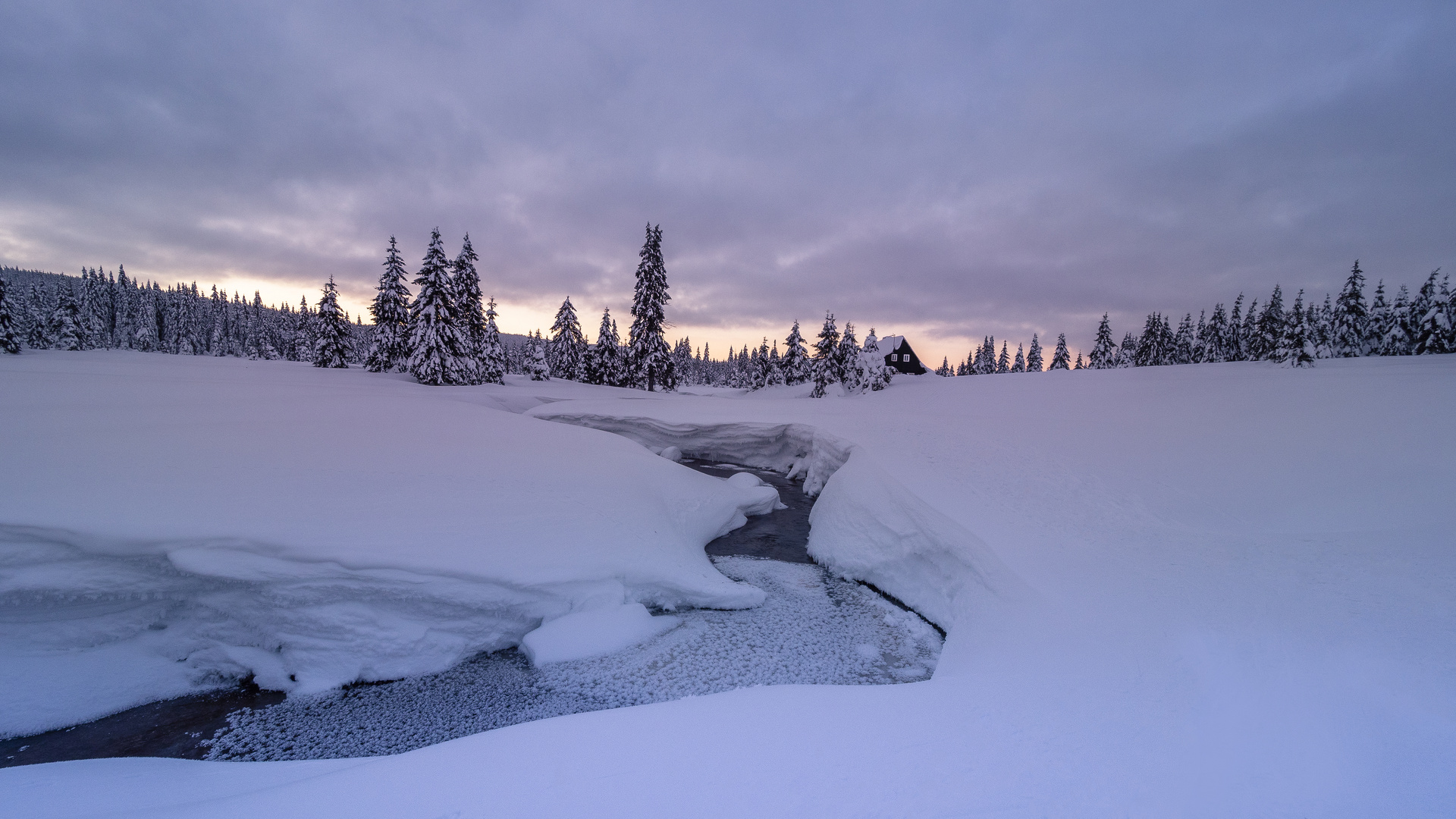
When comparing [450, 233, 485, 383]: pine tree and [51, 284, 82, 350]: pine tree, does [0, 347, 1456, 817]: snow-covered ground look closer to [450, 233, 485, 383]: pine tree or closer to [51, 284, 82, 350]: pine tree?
[450, 233, 485, 383]: pine tree

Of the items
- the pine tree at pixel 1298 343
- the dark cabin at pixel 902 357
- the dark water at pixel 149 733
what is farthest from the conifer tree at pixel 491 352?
the pine tree at pixel 1298 343

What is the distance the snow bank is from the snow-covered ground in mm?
55

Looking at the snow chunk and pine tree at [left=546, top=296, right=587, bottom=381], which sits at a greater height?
pine tree at [left=546, top=296, right=587, bottom=381]

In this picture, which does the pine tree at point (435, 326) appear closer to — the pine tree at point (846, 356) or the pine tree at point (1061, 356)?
the pine tree at point (846, 356)

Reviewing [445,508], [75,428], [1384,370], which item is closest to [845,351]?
[1384,370]

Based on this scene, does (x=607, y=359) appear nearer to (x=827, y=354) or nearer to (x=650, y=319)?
(x=650, y=319)

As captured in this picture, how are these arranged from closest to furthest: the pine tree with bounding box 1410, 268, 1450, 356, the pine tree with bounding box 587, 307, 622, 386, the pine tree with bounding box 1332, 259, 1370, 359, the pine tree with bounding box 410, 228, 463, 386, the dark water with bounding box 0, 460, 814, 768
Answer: the dark water with bounding box 0, 460, 814, 768 → the pine tree with bounding box 1410, 268, 1450, 356 → the pine tree with bounding box 410, 228, 463, 386 → the pine tree with bounding box 1332, 259, 1370, 359 → the pine tree with bounding box 587, 307, 622, 386

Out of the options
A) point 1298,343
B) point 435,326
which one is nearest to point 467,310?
point 435,326

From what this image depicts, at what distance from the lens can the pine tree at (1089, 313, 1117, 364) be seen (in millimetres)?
47656

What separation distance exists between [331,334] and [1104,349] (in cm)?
6722

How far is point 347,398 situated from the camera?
13664 millimetres

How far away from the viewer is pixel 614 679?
6.31 m

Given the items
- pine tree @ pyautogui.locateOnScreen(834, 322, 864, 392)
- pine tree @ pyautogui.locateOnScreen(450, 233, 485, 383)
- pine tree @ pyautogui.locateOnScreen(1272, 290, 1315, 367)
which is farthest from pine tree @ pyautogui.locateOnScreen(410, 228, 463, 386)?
pine tree @ pyautogui.locateOnScreen(1272, 290, 1315, 367)

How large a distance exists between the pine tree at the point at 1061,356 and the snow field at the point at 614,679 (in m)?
55.7
